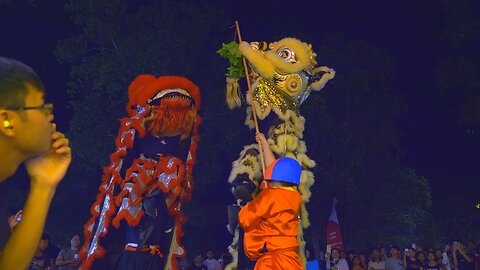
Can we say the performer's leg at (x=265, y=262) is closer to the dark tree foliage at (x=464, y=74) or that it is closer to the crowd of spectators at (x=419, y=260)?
the crowd of spectators at (x=419, y=260)

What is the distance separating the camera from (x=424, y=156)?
66.0 feet

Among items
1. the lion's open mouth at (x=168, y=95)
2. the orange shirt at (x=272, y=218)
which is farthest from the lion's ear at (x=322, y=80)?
the orange shirt at (x=272, y=218)

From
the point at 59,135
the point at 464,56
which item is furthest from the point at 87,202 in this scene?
the point at 59,135

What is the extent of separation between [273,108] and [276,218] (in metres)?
1.64

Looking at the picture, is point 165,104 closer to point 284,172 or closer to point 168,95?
point 168,95

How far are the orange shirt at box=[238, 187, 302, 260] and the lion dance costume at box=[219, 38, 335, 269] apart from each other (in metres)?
0.97

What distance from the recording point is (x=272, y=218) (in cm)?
511

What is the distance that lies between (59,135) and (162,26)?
14.6 meters

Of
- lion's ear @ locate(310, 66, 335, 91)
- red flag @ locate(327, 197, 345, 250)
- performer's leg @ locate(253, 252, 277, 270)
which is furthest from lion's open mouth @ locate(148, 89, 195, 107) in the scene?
red flag @ locate(327, 197, 345, 250)

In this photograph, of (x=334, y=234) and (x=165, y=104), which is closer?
(x=165, y=104)

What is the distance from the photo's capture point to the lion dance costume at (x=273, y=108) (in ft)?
20.4

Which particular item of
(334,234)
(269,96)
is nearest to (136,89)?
(269,96)

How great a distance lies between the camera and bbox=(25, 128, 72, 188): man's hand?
2027 mm

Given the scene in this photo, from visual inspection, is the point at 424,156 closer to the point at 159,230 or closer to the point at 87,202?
the point at 87,202
